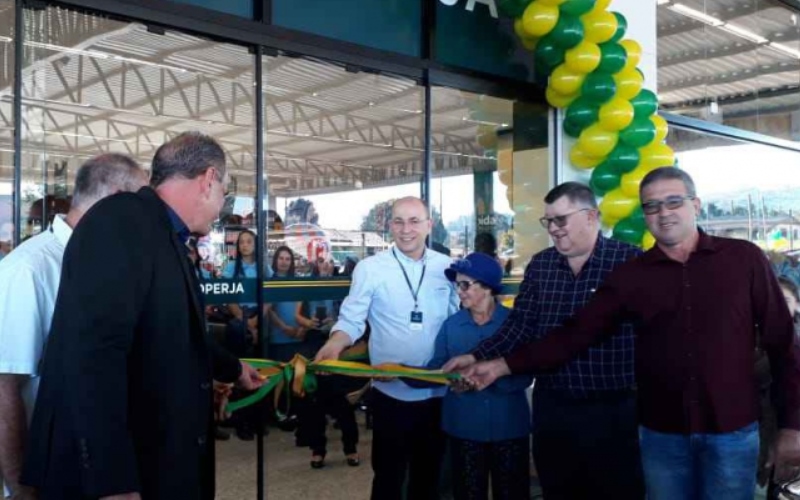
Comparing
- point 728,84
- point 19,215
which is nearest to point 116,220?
point 19,215

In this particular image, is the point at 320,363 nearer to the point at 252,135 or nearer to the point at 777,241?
the point at 252,135

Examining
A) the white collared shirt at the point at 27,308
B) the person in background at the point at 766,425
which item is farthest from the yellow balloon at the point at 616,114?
the white collared shirt at the point at 27,308

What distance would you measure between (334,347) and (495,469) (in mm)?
866

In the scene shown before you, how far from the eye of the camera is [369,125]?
664cm

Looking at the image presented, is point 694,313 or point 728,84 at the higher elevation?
point 728,84

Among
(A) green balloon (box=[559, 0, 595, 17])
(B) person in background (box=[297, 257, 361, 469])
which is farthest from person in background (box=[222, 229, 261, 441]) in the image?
(A) green balloon (box=[559, 0, 595, 17])

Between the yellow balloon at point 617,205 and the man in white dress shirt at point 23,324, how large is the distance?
10.8 feet

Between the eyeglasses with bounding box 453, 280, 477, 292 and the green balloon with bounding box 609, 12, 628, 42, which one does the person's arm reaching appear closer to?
the eyeglasses with bounding box 453, 280, 477, 292

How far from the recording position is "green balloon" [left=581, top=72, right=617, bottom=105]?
440 centimetres

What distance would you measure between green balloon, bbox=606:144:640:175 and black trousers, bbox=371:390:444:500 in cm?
220

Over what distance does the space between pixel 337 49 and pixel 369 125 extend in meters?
2.38

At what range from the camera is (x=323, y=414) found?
4629mm

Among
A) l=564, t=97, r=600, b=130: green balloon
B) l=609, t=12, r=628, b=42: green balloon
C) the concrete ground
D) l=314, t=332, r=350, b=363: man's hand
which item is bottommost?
the concrete ground

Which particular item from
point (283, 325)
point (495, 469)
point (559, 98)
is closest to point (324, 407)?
point (283, 325)
